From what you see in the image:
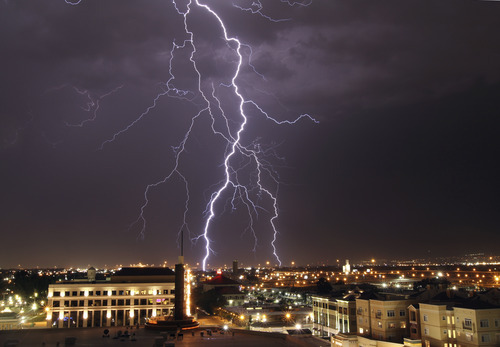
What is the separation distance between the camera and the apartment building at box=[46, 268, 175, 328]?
16812 mm

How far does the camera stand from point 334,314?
15359mm

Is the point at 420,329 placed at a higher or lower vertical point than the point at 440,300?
lower

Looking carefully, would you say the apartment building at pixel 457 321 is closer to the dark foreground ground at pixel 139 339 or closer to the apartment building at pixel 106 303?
the dark foreground ground at pixel 139 339

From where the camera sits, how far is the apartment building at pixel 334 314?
47.1 feet

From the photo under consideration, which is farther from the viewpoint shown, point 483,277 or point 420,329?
point 483,277

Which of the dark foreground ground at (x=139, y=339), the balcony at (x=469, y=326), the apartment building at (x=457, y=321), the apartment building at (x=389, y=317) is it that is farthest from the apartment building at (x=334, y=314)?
the balcony at (x=469, y=326)

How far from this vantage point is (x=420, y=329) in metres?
10.9

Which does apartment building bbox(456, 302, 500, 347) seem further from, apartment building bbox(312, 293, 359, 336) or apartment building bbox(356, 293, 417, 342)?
apartment building bbox(312, 293, 359, 336)

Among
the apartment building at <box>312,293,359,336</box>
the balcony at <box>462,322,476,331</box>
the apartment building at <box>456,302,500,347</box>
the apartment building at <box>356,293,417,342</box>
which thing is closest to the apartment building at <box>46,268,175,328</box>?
the apartment building at <box>312,293,359,336</box>

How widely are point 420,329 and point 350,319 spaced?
3626 mm

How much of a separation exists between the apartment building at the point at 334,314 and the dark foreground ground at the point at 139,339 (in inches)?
88.5

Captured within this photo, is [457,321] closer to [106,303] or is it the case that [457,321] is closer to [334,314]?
[334,314]

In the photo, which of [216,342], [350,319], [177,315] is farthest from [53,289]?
[350,319]

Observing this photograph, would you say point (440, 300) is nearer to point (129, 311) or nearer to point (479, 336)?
point (479, 336)
